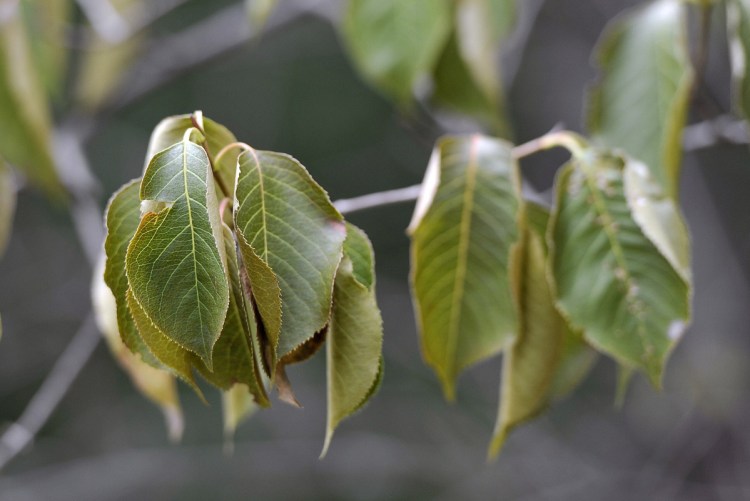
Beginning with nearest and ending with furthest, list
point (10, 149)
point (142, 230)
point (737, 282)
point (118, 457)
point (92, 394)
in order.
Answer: point (142, 230) → point (10, 149) → point (737, 282) → point (118, 457) → point (92, 394)

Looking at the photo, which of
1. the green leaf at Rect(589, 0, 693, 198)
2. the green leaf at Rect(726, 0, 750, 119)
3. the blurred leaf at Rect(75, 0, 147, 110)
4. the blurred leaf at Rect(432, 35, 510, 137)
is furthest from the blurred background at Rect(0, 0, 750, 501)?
the green leaf at Rect(726, 0, 750, 119)

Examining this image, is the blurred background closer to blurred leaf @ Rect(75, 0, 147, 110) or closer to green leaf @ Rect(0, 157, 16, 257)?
blurred leaf @ Rect(75, 0, 147, 110)

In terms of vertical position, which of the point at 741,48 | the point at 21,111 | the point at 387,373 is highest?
the point at 741,48

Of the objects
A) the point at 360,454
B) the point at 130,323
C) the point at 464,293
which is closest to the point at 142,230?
the point at 130,323

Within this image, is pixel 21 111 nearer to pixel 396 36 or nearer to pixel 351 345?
pixel 396 36

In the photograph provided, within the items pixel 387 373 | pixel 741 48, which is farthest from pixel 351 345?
pixel 387 373

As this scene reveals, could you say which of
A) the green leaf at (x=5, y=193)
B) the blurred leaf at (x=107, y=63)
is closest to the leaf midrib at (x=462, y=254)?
the green leaf at (x=5, y=193)

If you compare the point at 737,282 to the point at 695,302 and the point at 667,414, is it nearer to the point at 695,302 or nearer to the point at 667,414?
the point at 695,302
